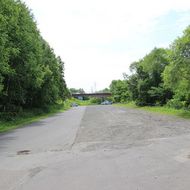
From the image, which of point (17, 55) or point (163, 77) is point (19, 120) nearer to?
point (17, 55)

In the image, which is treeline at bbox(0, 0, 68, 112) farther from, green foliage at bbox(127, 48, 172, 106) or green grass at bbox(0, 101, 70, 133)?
green foliage at bbox(127, 48, 172, 106)

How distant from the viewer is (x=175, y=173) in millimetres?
7504

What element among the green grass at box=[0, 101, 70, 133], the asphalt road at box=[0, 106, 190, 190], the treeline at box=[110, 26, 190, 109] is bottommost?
the asphalt road at box=[0, 106, 190, 190]

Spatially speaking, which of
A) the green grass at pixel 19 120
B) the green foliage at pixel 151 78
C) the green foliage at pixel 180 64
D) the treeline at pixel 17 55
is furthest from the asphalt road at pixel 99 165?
the green foliage at pixel 151 78

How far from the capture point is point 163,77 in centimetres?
3488

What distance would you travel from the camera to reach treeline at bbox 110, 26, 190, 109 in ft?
103

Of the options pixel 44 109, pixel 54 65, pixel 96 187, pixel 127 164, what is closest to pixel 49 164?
pixel 127 164

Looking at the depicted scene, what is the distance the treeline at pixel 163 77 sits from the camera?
31.5m

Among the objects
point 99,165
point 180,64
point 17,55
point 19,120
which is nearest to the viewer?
point 99,165

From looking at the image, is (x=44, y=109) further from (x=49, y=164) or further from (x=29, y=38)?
(x=49, y=164)

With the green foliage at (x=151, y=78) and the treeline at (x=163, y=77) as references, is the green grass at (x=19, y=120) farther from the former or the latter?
the green foliage at (x=151, y=78)

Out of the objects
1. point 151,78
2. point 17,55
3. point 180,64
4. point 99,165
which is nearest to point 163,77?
point 180,64

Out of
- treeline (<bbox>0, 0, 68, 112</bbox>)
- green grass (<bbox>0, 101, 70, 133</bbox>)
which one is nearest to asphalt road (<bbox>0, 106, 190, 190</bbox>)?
green grass (<bbox>0, 101, 70, 133</bbox>)

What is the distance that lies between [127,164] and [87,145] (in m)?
4.07
